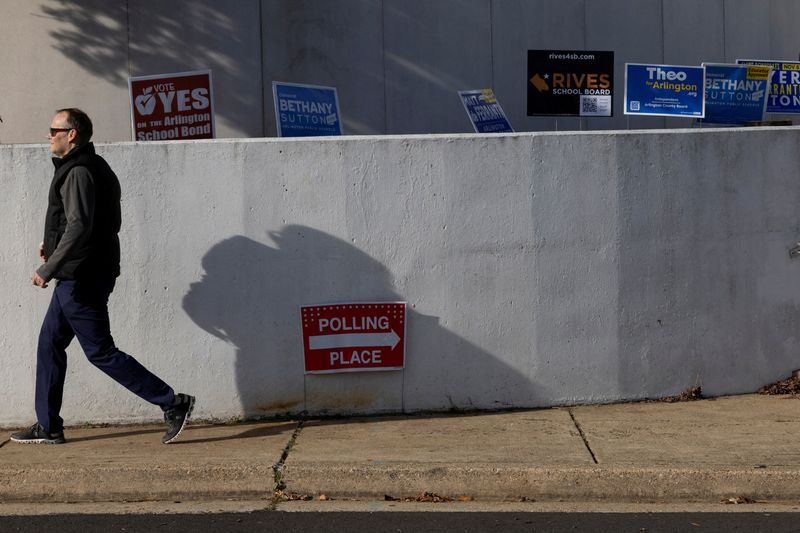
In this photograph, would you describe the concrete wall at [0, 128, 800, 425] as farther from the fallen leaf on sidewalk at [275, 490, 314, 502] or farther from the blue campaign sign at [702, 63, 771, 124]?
the blue campaign sign at [702, 63, 771, 124]

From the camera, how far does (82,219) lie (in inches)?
251

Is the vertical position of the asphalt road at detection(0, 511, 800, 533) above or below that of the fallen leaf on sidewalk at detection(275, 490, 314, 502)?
below

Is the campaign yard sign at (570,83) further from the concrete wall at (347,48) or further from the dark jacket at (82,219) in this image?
the dark jacket at (82,219)

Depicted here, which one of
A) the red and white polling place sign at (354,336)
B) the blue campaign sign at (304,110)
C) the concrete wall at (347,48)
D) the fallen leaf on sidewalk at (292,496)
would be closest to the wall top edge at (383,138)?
the red and white polling place sign at (354,336)

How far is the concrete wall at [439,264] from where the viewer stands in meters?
7.39

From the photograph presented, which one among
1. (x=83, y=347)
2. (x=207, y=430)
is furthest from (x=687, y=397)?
(x=83, y=347)

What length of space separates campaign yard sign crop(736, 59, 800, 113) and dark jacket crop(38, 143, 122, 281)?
21.6 ft

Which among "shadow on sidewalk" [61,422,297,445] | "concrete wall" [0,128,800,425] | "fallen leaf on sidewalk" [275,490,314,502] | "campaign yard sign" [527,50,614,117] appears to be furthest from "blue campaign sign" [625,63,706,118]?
"fallen leaf on sidewalk" [275,490,314,502]

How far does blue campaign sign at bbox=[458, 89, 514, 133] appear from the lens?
10.4 metres

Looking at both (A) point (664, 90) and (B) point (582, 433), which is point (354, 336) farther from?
(A) point (664, 90)

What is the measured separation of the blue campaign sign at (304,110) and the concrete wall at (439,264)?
6.01 ft

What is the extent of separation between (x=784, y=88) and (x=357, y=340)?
5.51m

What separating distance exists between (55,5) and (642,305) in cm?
701

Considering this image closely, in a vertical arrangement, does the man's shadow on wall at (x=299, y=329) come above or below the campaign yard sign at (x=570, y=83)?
below
